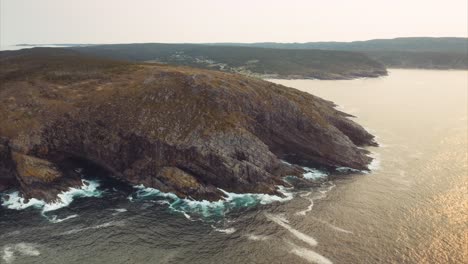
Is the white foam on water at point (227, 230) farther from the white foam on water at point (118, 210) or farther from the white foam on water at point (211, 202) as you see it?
the white foam on water at point (118, 210)

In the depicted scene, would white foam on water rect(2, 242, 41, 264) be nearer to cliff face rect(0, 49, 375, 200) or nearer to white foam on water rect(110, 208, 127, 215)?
white foam on water rect(110, 208, 127, 215)

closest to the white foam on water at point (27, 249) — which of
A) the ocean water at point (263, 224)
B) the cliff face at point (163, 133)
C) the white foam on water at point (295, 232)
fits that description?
the ocean water at point (263, 224)

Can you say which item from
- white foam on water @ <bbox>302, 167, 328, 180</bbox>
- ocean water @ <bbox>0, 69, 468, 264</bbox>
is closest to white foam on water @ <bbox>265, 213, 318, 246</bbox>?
ocean water @ <bbox>0, 69, 468, 264</bbox>

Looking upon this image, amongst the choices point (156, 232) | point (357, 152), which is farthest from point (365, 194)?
point (156, 232)

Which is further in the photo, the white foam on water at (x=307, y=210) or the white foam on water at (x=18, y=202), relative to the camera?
the white foam on water at (x=18, y=202)

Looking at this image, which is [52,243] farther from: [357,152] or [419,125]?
[419,125]

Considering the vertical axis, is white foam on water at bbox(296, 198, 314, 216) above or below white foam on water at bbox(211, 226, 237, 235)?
above

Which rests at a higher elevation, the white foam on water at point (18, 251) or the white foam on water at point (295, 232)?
the white foam on water at point (295, 232)

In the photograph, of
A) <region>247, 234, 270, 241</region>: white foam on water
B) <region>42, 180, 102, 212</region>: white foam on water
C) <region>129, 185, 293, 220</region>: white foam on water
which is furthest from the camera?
<region>42, 180, 102, 212</region>: white foam on water
